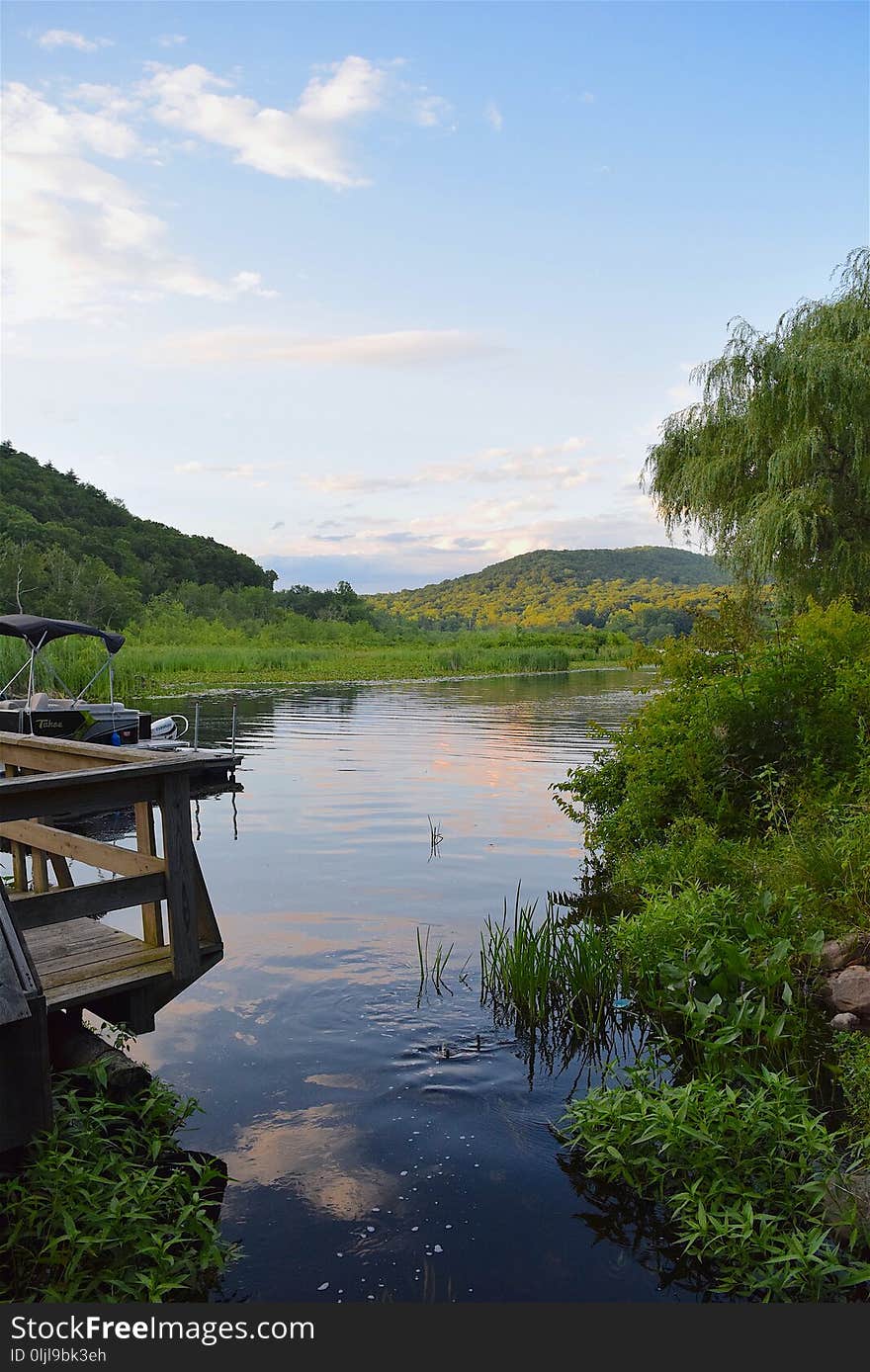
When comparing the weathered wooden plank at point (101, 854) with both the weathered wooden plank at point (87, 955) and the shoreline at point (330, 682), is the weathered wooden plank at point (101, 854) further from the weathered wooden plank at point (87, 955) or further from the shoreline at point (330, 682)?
the shoreline at point (330, 682)

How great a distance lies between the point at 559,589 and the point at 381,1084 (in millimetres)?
132299

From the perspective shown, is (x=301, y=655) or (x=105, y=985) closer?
(x=105, y=985)

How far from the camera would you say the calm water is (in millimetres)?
4516

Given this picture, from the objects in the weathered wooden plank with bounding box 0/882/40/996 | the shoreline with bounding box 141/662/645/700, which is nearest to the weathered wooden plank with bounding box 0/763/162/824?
the weathered wooden plank with bounding box 0/882/40/996

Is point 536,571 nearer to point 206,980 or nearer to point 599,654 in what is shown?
point 599,654

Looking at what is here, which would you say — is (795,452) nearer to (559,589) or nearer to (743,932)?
(743,932)

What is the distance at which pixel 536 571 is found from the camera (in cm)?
14750

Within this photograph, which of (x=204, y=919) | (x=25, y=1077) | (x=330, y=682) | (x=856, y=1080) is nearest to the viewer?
(x=25, y=1077)

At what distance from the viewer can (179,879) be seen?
19.4 feet

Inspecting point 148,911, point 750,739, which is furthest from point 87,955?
point 750,739

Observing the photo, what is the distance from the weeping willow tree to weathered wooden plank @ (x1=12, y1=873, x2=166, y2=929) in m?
14.6

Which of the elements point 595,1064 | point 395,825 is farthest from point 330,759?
point 595,1064

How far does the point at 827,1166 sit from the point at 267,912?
671 cm

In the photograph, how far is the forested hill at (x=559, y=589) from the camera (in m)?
117
